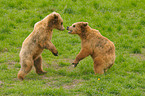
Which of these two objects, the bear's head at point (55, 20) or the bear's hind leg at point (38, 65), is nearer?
the bear's head at point (55, 20)

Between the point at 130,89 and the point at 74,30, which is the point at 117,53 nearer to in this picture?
the point at 74,30

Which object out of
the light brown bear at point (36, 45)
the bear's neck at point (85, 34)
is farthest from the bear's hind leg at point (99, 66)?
the light brown bear at point (36, 45)

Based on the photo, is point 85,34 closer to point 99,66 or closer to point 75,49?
point 99,66

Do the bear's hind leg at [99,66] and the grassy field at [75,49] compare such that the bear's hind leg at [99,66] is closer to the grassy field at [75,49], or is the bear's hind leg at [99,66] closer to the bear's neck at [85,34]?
the grassy field at [75,49]

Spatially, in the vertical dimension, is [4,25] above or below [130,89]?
above

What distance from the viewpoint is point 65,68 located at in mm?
10109

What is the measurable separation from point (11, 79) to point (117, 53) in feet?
13.7

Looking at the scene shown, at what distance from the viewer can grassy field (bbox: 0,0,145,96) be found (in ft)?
26.9

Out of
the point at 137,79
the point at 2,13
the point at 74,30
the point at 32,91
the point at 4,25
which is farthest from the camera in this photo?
the point at 2,13

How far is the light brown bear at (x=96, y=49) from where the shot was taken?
8961 millimetres

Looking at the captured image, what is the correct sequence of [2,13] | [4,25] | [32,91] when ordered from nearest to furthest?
[32,91] < [4,25] < [2,13]

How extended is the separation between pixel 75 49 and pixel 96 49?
261 cm

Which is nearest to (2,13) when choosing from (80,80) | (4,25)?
(4,25)

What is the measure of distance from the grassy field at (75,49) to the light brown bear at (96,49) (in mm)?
352
